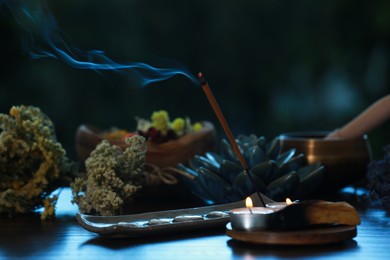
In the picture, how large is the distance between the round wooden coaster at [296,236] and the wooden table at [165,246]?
0.01m

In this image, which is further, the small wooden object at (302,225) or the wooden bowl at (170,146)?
the wooden bowl at (170,146)

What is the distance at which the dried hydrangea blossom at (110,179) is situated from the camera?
4.34ft

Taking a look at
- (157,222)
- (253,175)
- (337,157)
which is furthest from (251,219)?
(337,157)

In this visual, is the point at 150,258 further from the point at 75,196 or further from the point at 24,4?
the point at 24,4

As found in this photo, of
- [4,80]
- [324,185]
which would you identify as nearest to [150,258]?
[324,185]

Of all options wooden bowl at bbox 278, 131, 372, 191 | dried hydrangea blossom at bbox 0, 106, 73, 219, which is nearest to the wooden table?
dried hydrangea blossom at bbox 0, 106, 73, 219

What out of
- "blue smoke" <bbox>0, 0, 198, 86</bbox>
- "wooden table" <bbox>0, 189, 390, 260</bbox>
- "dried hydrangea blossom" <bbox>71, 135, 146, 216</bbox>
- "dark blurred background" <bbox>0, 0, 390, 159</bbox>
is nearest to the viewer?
"wooden table" <bbox>0, 189, 390, 260</bbox>

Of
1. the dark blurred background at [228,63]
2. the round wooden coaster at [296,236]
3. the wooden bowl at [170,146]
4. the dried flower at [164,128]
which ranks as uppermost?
the dark blurred background at [228,63]

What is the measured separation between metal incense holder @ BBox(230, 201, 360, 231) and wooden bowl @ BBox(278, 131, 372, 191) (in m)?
0.49

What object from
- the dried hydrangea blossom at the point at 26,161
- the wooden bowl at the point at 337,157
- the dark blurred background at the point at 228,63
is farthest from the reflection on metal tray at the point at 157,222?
the dark blurred background at the point at 228,63

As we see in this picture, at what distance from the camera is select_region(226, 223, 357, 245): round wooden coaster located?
1.06 meters

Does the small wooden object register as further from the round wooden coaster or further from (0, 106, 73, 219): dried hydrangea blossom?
(0, 106, 73, 219): dried hydrangea blossom

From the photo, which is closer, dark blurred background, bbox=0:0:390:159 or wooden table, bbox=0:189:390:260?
wooden table, bbox=0:189:390:260

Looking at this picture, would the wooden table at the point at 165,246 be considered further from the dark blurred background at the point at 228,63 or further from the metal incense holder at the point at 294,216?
the dark blurred background at the point at 228,63
